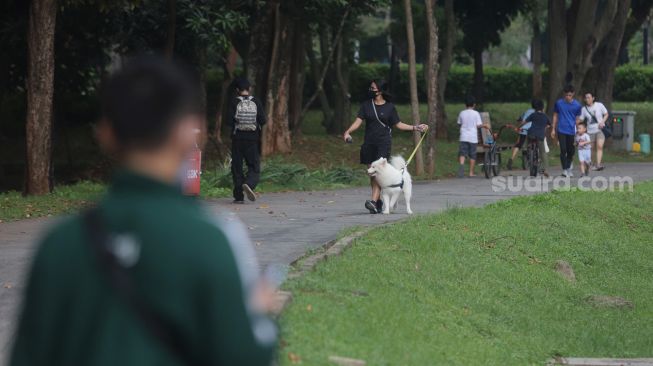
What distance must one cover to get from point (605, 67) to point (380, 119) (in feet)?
72.7

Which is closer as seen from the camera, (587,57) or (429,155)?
(429,155)

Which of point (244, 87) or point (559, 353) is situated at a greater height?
point (244, 87)

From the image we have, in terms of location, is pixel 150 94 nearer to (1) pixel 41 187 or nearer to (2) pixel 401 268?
(2) pixel 401 268

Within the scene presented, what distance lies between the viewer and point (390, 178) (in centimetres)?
1680

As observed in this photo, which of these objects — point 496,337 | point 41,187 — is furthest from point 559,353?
point 41,187

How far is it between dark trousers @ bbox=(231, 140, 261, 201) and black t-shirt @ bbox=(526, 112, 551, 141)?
30.0 ft

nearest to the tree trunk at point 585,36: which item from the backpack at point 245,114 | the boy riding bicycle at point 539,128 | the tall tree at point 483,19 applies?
the tall tree at point 483,19

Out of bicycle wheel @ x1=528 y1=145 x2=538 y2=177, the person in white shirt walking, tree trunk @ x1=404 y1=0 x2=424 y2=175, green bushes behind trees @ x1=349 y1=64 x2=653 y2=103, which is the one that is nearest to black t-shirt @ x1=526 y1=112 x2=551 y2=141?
bicycle wheel @ x1=528 y1=145 x2=538 y2=177

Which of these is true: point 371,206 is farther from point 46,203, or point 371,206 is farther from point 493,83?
point 493,83

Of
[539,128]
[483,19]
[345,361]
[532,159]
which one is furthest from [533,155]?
[345,361]

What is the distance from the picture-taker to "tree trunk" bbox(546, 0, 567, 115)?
34.9m

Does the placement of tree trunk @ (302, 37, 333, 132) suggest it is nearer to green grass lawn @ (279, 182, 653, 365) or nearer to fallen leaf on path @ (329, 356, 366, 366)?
green grass lawn @ (279, 182, 653, 365)

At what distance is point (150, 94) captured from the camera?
3.38 meters

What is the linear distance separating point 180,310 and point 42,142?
1776cm
